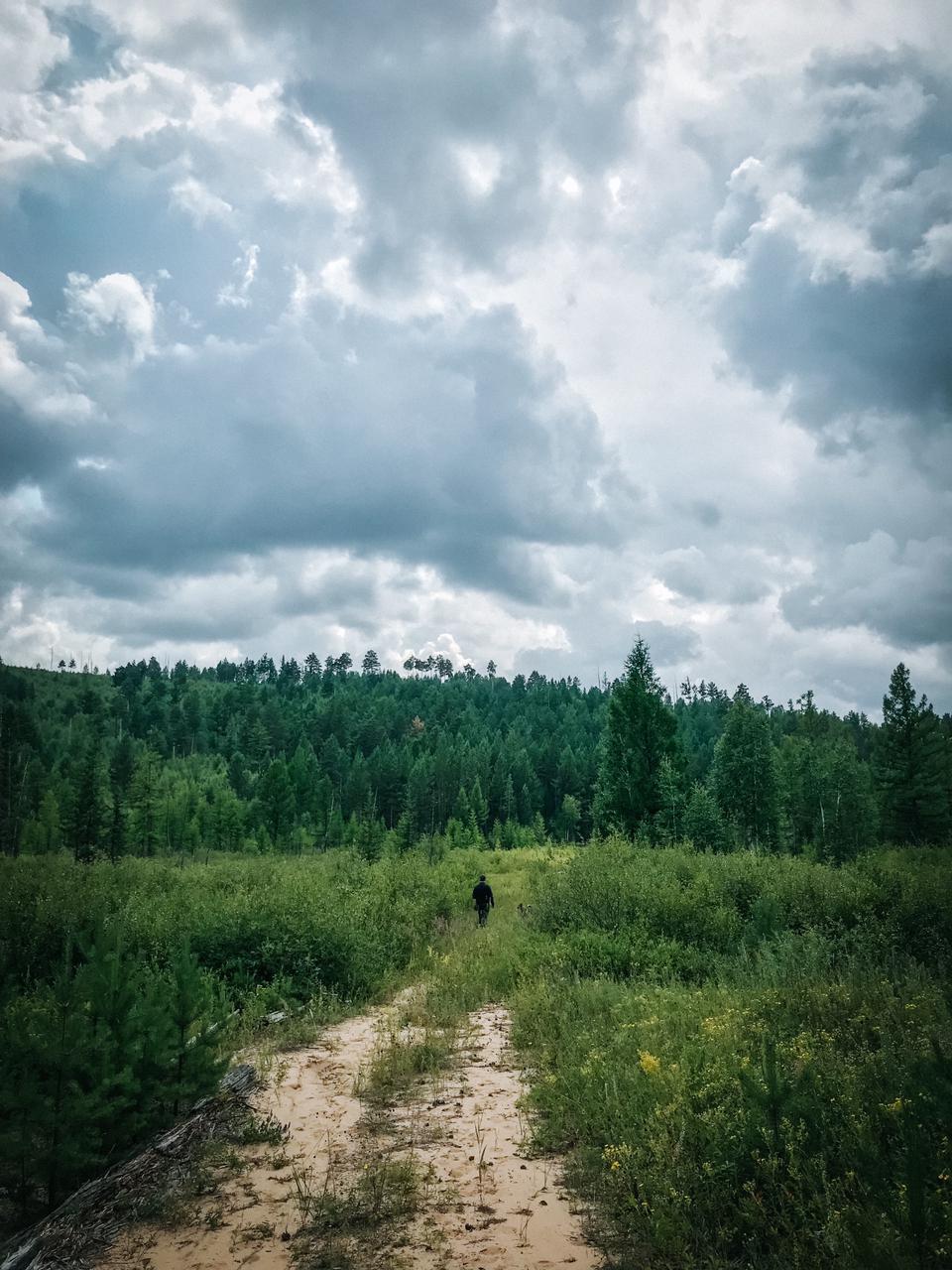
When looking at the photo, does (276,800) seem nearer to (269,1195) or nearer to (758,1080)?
(269,1195)

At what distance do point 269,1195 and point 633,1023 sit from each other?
459cm

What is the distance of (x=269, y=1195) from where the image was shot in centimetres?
577

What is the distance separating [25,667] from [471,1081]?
212 metres

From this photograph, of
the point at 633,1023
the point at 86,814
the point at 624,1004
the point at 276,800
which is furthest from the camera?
the point at 276,800

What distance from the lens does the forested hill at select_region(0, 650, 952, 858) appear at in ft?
155

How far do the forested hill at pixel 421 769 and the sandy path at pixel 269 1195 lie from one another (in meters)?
22.8

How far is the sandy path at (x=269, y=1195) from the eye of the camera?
16.2ft

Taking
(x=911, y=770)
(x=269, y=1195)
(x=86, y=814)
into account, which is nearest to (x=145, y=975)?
(x=269, y=1195)

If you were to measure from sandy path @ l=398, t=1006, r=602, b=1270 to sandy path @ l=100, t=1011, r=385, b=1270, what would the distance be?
91 cm

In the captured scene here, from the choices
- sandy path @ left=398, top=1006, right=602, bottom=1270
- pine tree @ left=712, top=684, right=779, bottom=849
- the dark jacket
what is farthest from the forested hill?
sandy path @ left=398, top=1006, right=602, bottom=1270

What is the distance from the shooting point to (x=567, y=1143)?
674cm

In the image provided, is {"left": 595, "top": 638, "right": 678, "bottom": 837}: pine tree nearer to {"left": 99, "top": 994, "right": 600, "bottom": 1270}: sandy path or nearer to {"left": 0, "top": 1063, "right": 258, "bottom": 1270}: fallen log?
{"left": 99, "top": 994, "right": 600, "bottom": 1270}: sandy path

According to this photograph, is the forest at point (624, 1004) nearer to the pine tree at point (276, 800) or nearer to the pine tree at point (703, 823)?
the pine tree at point (703, 823)

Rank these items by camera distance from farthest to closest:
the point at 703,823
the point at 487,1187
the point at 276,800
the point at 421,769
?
the point at 421,769 → the point at 276,800 → the point at 703,823 → the point at 487,1187
